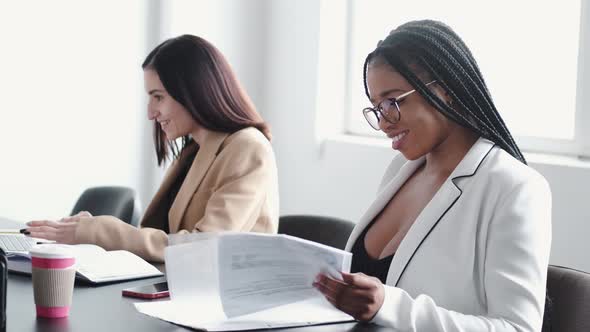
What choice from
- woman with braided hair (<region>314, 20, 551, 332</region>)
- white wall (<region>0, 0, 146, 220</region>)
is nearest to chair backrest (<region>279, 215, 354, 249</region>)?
woman with braided hair (<region>314, 20, 551, 332</region>)

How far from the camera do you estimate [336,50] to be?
4633 millimetres

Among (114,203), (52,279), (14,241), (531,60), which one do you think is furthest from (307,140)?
(52,279)

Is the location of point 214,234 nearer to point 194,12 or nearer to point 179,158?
point 179,158

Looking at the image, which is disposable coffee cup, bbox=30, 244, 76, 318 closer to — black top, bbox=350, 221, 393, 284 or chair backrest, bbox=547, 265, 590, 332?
black top, bbox=350, 221, 393, 284

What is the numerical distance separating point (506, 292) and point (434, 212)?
0.84 feet

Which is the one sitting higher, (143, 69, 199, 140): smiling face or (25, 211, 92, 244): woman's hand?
(143, 69, 199, 140): smiling face

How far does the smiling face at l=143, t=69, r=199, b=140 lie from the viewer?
290 centimetres

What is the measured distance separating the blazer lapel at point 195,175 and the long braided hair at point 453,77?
3.34 ft

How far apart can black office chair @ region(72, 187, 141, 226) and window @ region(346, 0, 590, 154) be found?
1549 millimetres

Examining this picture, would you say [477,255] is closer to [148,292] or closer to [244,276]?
[244,276]

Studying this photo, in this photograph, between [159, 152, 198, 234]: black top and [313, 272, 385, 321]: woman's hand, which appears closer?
[313, 272, 385, 321]: woman's hand

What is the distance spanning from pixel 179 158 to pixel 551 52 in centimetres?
156

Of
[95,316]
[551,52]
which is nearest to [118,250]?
[95,316]

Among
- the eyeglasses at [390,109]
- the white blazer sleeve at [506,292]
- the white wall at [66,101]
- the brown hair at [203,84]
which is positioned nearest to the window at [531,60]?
the brown hair at [203,84]
